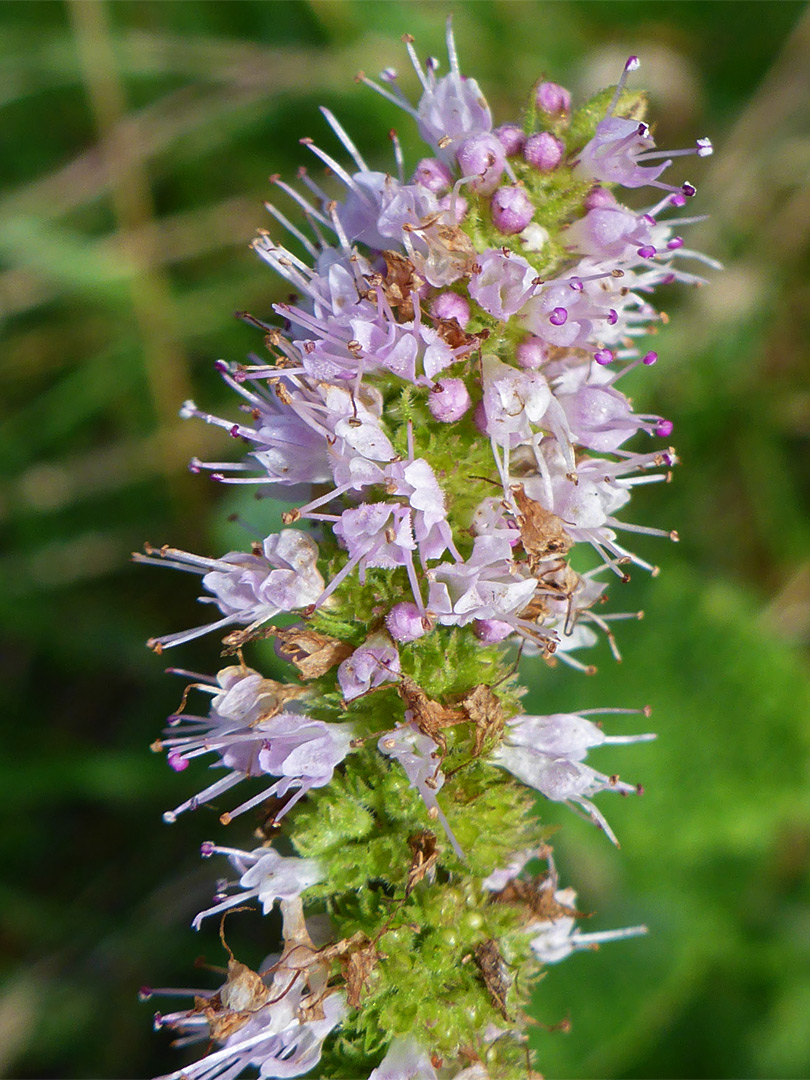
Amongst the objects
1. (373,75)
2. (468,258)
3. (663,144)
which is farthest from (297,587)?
(663,144)

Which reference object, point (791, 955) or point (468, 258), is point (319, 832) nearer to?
point (468, 258)

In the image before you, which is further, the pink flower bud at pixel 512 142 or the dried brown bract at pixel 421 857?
the pink flower bud at pixel 512 142

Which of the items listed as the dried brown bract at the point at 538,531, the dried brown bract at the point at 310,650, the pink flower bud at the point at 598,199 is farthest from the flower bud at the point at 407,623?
the pink flower bud at the point at 598,199

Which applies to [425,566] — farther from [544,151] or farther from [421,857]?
[544,151]

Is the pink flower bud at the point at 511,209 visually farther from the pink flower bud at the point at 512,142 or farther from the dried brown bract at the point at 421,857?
the dried brown bract at the point at 421,857

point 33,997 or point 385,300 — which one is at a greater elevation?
point 385,300

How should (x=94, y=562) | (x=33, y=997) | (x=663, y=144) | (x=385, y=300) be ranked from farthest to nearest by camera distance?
(x=663, y=144)
(x=94, y=562)
(x=33, y=997)
(x=385, y=300)

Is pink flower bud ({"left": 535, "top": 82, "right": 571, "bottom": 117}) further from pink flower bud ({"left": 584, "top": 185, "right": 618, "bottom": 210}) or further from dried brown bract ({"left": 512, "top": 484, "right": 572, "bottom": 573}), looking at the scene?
dried brown bract ({"left": 512, "top": 484, "right": 572, "bottom": 573})
